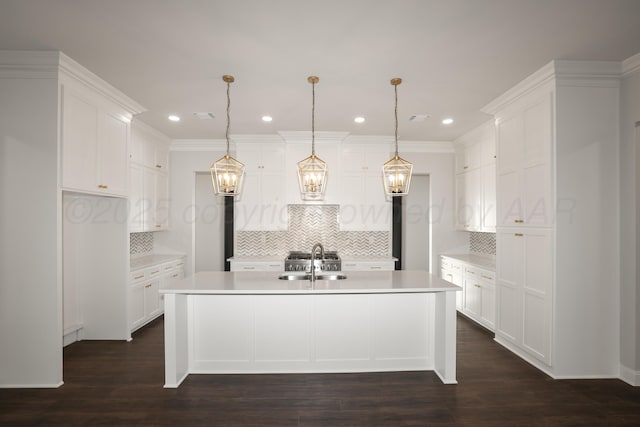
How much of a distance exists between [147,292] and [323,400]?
10.4 ft

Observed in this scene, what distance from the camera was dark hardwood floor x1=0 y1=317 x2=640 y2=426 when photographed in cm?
253

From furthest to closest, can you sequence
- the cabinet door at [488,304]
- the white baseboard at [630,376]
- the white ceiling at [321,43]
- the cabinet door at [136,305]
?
1. the cabinet door at [488,304]
2. the cabinet door at [136,305]
3. the white baseboard at [630,376]
4. the white ceiling at [321,43]

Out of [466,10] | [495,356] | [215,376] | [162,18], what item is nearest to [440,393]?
[495,356]

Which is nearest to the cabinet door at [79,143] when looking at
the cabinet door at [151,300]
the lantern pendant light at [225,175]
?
the lantern pendant light at [225,175]

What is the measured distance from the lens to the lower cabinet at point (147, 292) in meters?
4.40

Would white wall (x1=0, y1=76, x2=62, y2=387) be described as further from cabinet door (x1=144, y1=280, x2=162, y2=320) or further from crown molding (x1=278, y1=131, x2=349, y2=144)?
crown molding (x1=278, y1=131, x2=349, y2=144)

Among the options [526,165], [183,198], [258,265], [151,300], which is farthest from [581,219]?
[183,198]

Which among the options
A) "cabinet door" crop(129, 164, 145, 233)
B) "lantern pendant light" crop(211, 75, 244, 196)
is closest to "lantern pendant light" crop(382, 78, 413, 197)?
"lantern pendant light" crop(211, 75, 244, 196)

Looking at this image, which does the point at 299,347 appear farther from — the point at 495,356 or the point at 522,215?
the point at 522,215

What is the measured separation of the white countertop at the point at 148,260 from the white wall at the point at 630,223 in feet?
17.6

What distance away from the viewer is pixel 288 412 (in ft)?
8.59

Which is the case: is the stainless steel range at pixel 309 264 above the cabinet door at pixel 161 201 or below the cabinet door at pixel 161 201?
below

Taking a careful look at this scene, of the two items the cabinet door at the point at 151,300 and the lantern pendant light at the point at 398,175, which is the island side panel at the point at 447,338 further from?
the cabinet door at the point at 151,300

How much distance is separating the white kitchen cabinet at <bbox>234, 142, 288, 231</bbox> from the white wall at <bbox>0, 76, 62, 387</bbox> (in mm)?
2934
